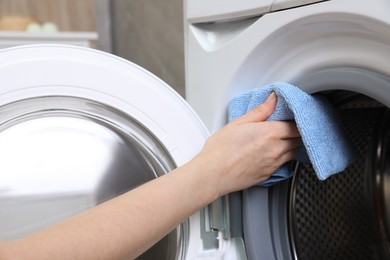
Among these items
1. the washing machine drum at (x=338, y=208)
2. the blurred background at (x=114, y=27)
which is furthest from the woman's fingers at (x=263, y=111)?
the blurred background at (x=114, y=27)

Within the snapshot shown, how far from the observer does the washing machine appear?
0.50m

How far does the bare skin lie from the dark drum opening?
14 cm

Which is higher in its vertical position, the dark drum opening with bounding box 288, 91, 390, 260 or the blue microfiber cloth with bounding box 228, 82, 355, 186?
the blue microfiber cloth with bounding box 228, 82, 355, 186

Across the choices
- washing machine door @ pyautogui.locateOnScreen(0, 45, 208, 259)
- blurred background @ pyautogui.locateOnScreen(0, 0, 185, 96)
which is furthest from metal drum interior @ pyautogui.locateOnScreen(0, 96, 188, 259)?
blurred background @ pyautogui.locateOnScreen(0, 0, 185, 96)

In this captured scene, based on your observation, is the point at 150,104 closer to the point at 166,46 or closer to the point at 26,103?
the point at 26,103

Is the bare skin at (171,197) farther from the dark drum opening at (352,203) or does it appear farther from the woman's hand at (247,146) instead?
the dark drum opening at (352,203)

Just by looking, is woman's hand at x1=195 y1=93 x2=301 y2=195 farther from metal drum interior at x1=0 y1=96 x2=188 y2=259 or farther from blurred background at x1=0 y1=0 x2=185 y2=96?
blurred background at x1=0 y1=0 x2=185 y2=96

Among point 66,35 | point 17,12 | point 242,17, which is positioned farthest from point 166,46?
point 17,12

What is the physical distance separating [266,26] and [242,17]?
0.22 ft

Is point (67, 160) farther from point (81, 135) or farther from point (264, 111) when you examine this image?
point (264, 111)

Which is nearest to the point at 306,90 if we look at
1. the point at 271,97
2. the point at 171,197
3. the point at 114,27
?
the point at 271,97

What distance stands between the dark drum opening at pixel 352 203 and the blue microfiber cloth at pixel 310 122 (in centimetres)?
9

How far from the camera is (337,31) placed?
1.71 ft

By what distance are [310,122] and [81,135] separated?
33cm
